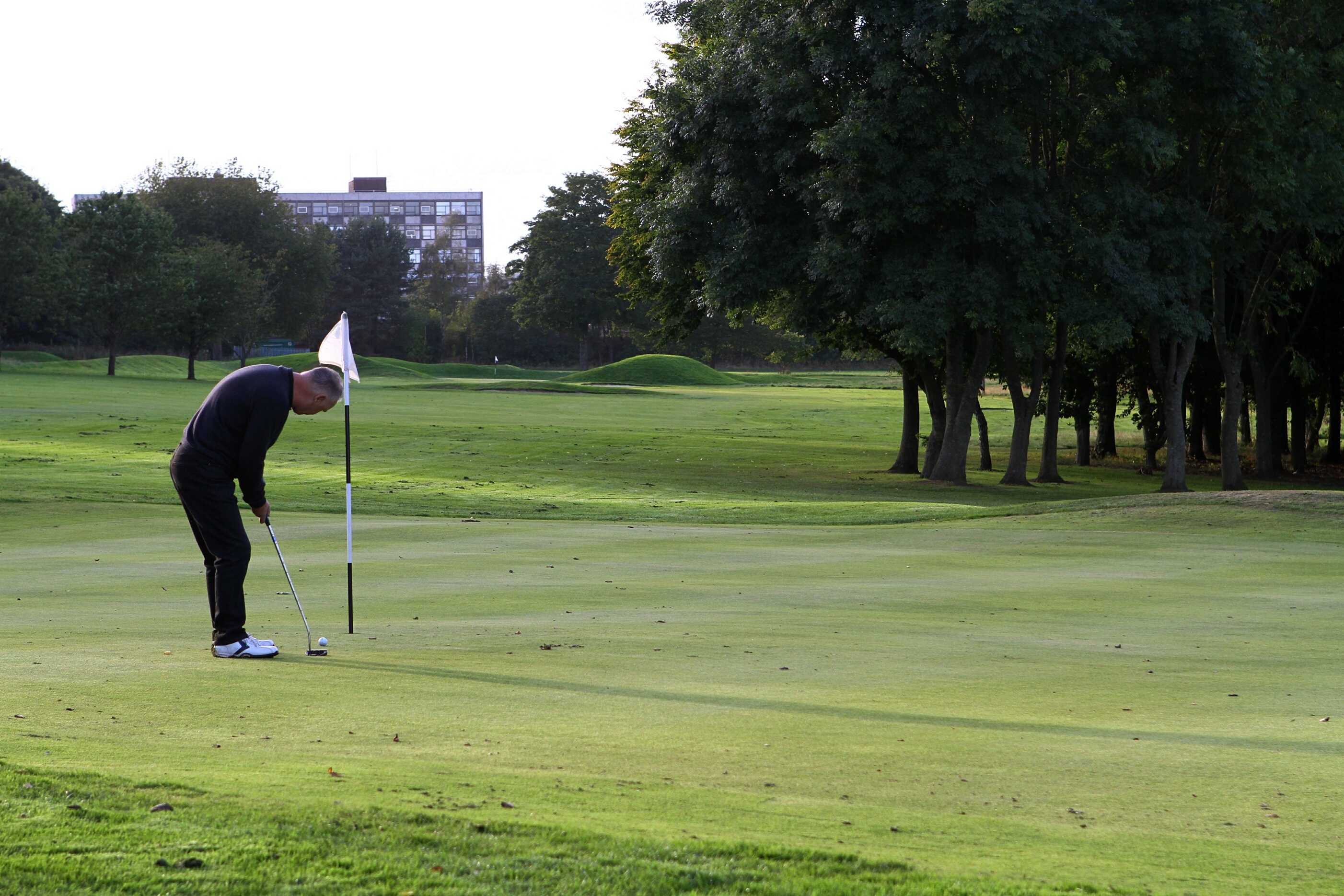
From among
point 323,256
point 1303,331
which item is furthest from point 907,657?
point 323,256

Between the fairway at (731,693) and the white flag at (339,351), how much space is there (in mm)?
2008

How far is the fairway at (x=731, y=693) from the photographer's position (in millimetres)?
4754

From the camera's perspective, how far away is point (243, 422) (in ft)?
28.2

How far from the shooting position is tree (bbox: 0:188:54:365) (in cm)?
7206

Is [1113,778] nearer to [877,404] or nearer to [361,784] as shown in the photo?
[361,784]

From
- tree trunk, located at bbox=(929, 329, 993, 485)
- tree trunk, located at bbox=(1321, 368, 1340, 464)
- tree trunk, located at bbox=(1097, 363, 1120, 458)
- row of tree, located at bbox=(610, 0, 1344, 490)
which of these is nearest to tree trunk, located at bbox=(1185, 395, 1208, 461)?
tree trunk, located at bbox=(1097, 363, 1120, 458)

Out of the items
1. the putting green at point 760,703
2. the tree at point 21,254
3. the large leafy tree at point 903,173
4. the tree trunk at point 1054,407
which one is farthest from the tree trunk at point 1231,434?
the tree at point 21,254

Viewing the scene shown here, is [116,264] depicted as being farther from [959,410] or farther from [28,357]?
[959,410]

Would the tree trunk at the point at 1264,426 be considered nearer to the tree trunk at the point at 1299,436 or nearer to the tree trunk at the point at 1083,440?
the tree trunk at the point at 1299,436

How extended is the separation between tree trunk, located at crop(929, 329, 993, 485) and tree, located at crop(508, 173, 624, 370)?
7574cm

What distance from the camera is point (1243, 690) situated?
7.92 metres

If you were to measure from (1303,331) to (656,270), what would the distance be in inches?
840

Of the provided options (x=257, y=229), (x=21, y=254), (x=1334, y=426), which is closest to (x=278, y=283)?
(x=257, y=229)

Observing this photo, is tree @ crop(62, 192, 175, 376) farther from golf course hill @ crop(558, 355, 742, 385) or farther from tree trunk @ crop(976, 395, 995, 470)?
tree trunk @ crop(976, 395, 995, 470)
